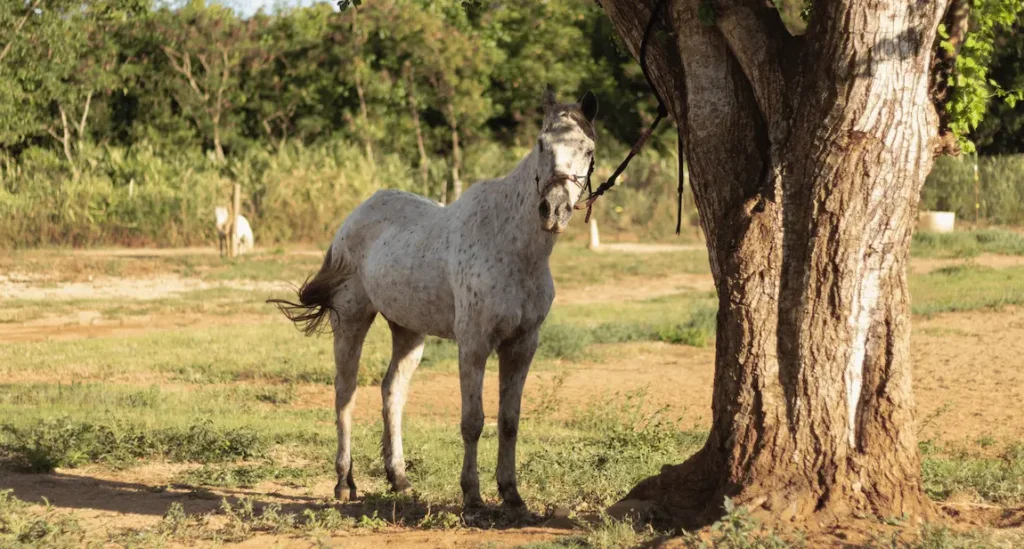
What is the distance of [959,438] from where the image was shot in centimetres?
854

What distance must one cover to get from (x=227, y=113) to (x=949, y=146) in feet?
75.1

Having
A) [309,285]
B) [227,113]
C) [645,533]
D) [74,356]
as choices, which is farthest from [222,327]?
[227,113]

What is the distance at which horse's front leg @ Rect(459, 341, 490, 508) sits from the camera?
6344 millimetres

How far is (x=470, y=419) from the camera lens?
21.0 feet

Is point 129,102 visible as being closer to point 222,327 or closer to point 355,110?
point 355,110

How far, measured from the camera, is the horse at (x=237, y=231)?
2166 cm

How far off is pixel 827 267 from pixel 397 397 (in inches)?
121

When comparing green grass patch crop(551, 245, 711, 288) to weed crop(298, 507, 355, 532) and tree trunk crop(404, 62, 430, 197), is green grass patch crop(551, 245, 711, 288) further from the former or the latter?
weed crop(298, 507, 355, 532)

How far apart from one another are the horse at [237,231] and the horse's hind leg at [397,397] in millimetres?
14551

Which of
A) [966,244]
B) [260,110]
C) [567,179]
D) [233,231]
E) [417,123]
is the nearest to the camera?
[567,179]

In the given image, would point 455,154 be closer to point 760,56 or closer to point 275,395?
point 275,395

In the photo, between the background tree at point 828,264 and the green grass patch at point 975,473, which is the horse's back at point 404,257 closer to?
the background tree at point 828,264

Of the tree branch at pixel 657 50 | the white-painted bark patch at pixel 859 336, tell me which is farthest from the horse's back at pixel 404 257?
the white-painted bark patch at pixel 859 336

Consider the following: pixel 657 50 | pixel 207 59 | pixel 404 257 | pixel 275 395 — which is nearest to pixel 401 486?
pixel 404 257
